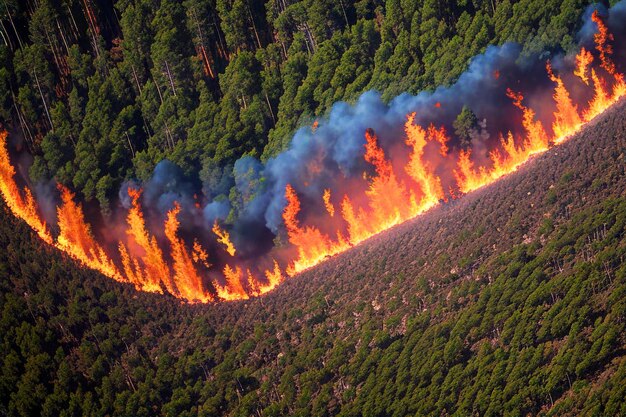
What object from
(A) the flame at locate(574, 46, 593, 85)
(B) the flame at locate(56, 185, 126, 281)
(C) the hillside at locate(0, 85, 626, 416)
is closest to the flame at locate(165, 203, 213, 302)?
(C) the hillside at locate(0, 85, 626, 416)

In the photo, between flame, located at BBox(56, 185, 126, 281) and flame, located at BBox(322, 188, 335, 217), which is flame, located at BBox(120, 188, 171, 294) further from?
flame, located at BBox(322, 188, 335, 217)

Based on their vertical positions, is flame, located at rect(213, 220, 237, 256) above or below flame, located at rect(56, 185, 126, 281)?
below

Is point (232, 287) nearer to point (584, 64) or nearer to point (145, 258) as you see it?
point (145, 258)

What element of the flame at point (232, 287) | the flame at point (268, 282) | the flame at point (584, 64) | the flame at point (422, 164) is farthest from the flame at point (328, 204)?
the flame at point (584, 64)

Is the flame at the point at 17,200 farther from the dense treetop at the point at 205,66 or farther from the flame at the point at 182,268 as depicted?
the flame at the point at 182,268

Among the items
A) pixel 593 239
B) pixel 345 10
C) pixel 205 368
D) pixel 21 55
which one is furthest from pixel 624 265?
pixel 21 55
